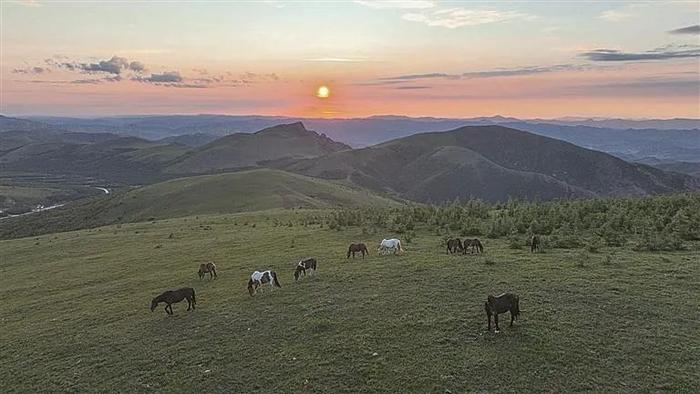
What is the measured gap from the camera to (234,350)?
49.5 ft

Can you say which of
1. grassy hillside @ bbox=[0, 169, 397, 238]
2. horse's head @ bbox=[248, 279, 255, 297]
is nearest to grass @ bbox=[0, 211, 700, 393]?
horse's head @ bbox=[248, 279, 255, 297]

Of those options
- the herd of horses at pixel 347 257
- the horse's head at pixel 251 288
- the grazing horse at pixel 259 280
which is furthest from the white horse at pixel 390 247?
the horse's head at pixel 251 288

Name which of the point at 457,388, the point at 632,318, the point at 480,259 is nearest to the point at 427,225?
the point at 480,259

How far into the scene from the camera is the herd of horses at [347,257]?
13891 mm

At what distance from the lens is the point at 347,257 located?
23812 mm

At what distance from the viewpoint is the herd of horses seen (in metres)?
13.9

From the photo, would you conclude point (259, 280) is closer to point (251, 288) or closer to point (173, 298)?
point (251, 288)

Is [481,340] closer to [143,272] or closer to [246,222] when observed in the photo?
[143,272]

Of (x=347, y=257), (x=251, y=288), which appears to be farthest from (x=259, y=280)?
(x=347, y=257)

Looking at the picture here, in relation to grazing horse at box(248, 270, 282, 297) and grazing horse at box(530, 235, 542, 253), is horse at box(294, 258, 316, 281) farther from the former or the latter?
grazing horse at box(530, 235, 542, 253)

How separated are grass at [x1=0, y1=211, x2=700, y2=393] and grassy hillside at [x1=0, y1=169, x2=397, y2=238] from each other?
49.0 metres

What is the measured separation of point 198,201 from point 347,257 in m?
66.5

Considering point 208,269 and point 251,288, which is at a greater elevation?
point 251,288

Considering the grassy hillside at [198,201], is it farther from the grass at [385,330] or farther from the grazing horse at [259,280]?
the grazing horse at [259,280]
